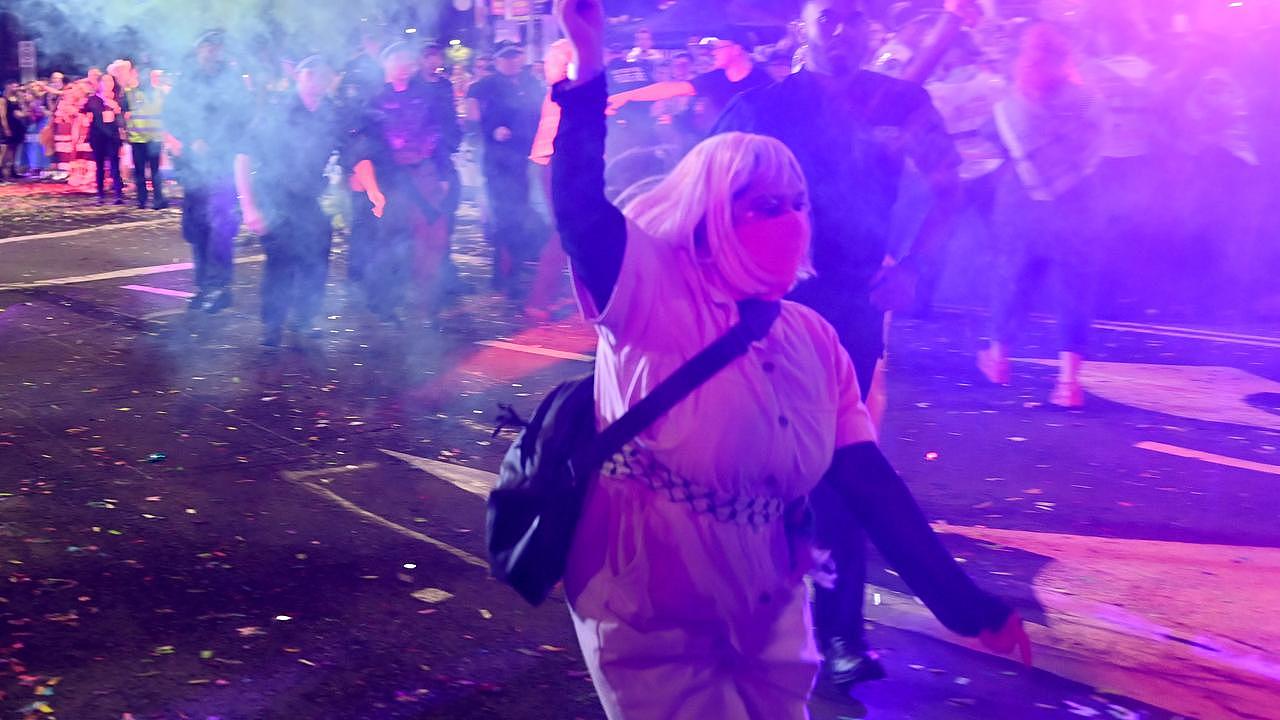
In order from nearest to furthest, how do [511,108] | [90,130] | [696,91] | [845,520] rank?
[845,520] → [696,91] → [511,108] → [90,130]

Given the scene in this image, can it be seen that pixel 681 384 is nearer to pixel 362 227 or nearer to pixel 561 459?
pixel 561 459

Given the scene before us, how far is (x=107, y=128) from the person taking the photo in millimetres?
20516

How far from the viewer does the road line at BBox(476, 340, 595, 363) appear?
9.27 m

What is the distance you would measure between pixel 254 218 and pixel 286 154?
1.77 feet

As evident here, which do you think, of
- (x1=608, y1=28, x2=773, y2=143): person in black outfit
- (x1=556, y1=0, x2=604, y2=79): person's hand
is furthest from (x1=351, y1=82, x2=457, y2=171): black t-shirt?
Answer: (x1=556, y1=0, x2=604, y2=79): person's hand

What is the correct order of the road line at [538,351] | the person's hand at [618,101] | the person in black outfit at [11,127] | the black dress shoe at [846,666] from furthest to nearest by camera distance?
the person in black outfit at [11,127] → the person's hand at [618,101] → the road line at [538,351] → the black dress shoe at [846,666]

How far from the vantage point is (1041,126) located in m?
8.20

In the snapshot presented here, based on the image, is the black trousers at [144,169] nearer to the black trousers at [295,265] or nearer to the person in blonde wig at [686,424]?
the black trousers at [295,265]

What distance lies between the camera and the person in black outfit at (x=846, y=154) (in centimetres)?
391

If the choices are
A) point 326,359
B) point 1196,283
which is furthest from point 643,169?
point 1196,283

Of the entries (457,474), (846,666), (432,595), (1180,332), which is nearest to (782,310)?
(846,666)

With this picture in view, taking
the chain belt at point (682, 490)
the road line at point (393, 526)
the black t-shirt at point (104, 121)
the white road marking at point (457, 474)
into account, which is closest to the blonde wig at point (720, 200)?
the chain belt at point (682, 490)

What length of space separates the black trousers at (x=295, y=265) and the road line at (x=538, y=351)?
1.43 metres

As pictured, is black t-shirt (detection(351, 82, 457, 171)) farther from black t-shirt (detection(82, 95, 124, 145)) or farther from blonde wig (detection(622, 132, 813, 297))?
black t-shirt (detection(82, 95, 124, 145))
